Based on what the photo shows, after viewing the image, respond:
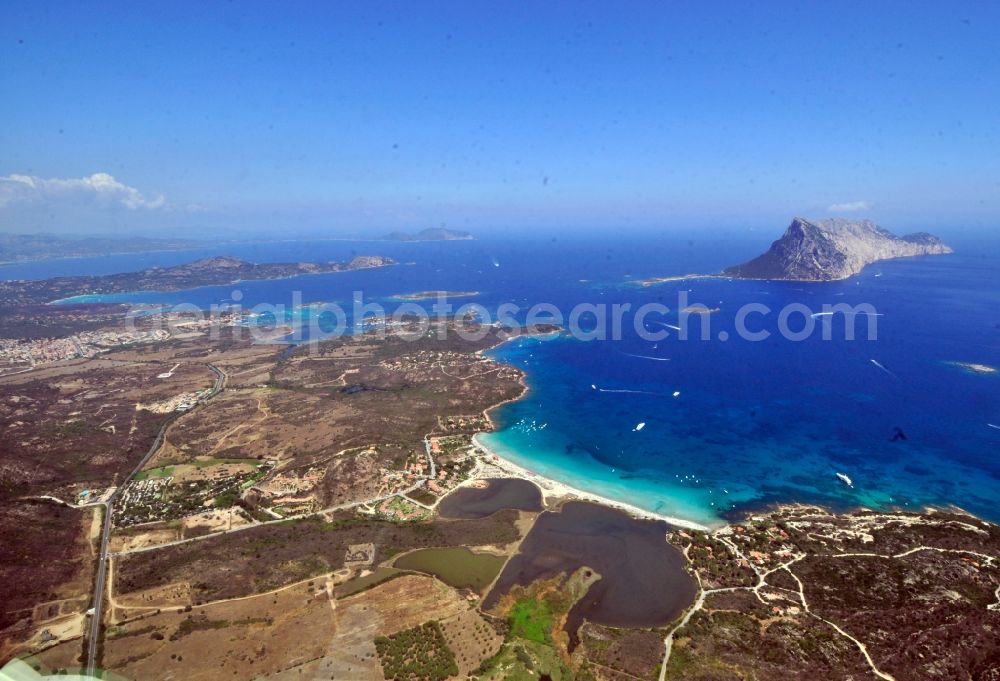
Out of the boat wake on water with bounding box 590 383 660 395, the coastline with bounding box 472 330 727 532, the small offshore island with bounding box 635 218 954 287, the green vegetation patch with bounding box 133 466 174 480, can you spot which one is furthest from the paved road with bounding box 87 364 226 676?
the small offshore island with bounding box 635 218 954 287

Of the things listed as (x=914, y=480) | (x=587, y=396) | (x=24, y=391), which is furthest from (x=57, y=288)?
(x=914, y=480)

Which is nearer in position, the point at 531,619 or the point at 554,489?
the point at 531,619

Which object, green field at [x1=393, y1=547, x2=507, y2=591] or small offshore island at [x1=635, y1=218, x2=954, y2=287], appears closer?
green field at [x1=393, y1=547, x2=507, y2=591]

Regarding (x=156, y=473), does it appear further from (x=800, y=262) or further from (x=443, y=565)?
(x=800, y=262)

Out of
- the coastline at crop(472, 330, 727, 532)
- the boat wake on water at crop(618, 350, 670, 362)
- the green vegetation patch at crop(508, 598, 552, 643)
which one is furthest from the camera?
the boat wake on water at crop(618, 350, 670, 362)

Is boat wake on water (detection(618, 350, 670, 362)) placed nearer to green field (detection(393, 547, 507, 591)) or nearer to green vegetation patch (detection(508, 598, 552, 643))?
green field (detection(393, 547, 507, 591))

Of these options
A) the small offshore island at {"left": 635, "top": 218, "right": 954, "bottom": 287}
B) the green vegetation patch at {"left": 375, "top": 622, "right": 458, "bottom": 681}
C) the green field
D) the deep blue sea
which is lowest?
the green vegetation patch at {"left": 375, "top": 622, "right": 458, "bottom": 681}

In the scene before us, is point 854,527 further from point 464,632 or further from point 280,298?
point 280,298

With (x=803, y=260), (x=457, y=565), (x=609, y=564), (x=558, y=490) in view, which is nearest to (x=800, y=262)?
(x=803, y=260)
